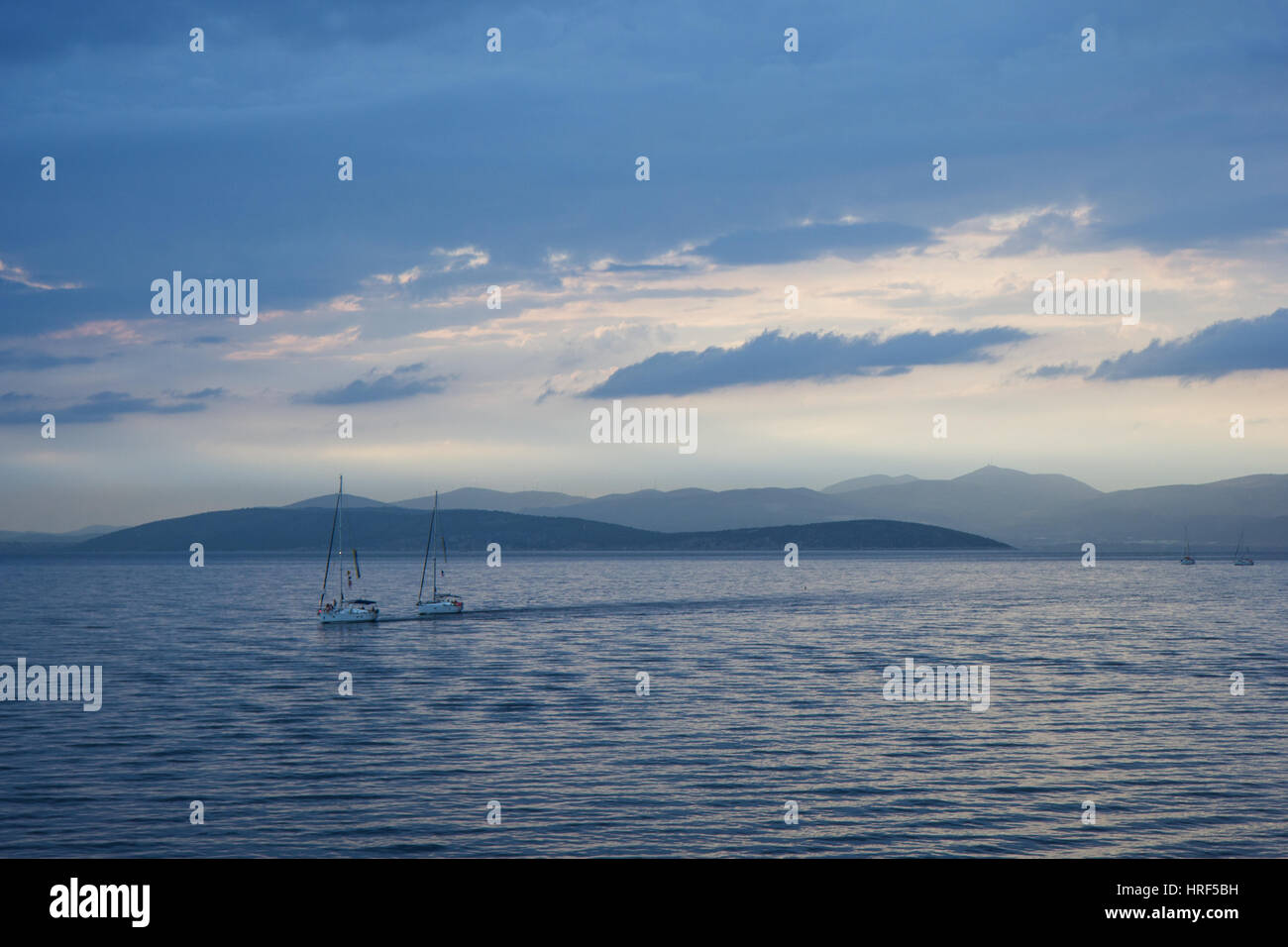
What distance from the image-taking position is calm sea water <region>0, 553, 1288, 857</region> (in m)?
30.3

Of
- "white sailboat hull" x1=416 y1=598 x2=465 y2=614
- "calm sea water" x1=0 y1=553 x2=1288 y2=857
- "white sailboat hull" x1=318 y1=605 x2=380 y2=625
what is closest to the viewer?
"calm sea water" x1=0 y1=553 x2=1288 y2=857

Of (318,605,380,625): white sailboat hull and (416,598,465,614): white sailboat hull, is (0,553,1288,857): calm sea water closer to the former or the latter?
(318,605,380,625): white sailboat hull

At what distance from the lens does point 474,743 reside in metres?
45.0

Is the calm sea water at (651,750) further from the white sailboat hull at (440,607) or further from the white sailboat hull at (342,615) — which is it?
the white sailboat hull at (440,607)

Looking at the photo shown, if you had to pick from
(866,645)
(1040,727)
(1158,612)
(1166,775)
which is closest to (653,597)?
(1158,612)

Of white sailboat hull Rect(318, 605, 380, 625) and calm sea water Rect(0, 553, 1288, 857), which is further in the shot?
white sailboat hull Rect(318, 605, 380, 625)

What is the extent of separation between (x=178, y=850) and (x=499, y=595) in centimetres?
15180

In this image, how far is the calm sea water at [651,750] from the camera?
3027 cm

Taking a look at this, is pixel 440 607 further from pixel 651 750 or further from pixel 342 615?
pixel 651 750

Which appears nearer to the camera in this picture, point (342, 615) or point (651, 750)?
point (651, 750)

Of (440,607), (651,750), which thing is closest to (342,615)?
(440,607)

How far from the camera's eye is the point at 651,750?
1690 inches

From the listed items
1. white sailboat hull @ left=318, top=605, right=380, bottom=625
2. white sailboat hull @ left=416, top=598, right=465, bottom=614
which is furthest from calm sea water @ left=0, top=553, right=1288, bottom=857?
white sailboat hull @ left=416, top=598, right=465, bottom=614
